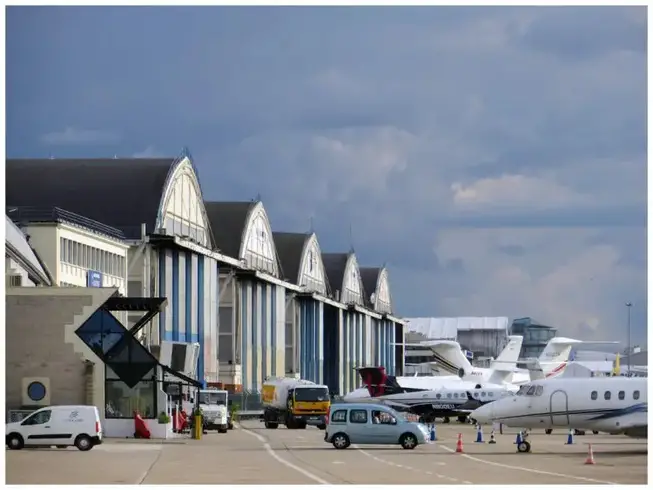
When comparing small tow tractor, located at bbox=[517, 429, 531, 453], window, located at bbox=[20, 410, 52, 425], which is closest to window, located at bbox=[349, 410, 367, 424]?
small tow tractor, located at bbox=[517, 429, 531, 453]

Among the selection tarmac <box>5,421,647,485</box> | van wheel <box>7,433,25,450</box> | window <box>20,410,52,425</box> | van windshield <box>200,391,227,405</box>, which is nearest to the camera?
tarmac <box>5,421,647,485</box>

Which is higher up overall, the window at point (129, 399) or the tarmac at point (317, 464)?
the window at point (129, 399)

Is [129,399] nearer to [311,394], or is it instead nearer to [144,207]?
[311,394]

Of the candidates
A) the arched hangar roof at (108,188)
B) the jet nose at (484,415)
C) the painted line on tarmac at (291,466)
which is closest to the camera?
the painted line on tarmac at (291,466)

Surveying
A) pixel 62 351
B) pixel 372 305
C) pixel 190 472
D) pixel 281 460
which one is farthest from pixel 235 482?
pixel 372 305

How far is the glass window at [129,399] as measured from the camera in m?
59.4

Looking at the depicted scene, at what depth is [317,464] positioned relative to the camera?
1575 inches

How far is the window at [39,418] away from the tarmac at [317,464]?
1.25 meters

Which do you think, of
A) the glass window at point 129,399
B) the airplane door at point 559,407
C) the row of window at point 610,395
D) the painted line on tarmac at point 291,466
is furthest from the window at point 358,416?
the glass window at point 129,399

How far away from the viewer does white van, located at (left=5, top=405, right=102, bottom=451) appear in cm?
4647

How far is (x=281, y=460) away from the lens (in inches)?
1678

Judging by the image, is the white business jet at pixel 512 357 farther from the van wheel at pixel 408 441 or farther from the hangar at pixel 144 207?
the van wheel at pixel 408 441

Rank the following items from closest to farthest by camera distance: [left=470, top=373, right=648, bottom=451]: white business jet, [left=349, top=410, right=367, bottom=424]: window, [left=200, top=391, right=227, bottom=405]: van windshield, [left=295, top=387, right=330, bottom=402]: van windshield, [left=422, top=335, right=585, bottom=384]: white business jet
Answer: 1. [left=470, top=373, right=648, bottom=451]: white business jet
2. [left=349, top=410, right=367, bottom=424]: window
3. [left=200, top=391, right=227, bottom=405]: van windshield
4. [left=295, top=387, right=330, bottom=402]: van windshield
5. [left=422, top=335, right=585, bottom=384]: white business jet

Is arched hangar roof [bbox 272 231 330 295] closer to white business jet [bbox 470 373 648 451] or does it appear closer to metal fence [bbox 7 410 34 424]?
metal fence [bbox 7 410 34 424]
